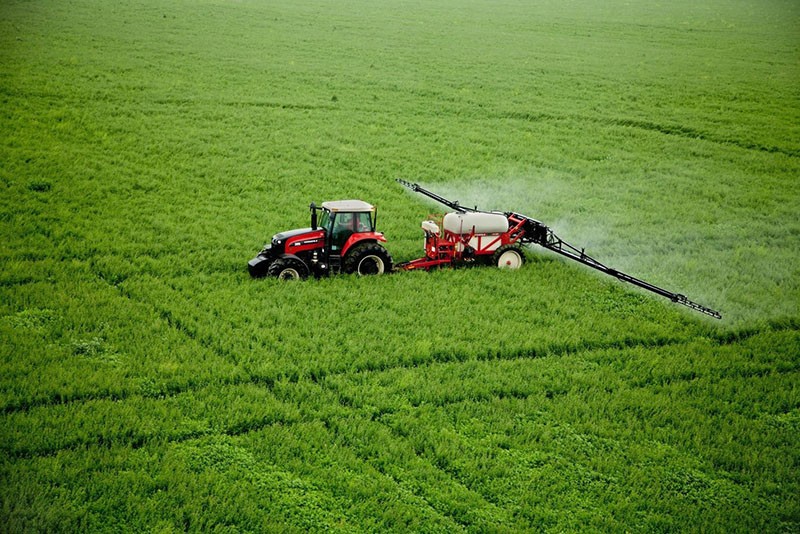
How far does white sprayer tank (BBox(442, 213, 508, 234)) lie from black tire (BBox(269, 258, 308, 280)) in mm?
4473

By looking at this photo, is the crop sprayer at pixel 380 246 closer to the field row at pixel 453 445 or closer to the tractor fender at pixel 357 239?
the tractor fender at pixel 357 239

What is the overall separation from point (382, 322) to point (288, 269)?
3.43 metres

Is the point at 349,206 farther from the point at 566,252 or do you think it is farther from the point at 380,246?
the point at 566,252

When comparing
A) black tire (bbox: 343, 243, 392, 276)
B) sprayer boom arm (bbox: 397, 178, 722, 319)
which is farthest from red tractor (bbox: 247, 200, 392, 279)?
sprayer boom arm (bbox: 397, 178, 722, 319)

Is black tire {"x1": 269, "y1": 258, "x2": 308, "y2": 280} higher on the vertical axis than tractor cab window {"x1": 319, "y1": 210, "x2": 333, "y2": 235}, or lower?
lower

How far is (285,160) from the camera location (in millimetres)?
31750

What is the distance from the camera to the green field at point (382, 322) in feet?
39.1

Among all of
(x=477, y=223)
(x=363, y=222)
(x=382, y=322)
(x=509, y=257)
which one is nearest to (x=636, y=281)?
(x=509, y=257)

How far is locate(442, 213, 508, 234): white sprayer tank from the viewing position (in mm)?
20844

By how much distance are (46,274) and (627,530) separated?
50.9ft

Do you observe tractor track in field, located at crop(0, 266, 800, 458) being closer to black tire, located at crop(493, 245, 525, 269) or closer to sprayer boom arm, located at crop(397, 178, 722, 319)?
sprayer boom arm, located at crop(397, 178, 722, 319)

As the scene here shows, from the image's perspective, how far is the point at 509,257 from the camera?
21.7 m

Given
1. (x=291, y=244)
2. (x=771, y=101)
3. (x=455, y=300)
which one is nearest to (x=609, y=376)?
(x=455, y=300)

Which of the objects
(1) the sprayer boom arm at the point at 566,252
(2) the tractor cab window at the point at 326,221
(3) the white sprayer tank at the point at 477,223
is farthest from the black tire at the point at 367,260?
(1) the sprayer boom arm at the point at 566,252
